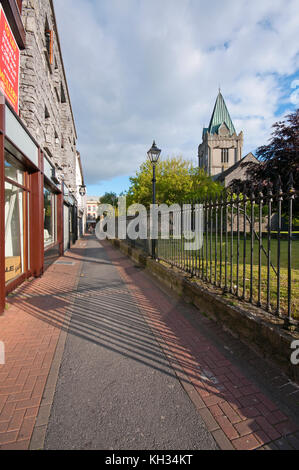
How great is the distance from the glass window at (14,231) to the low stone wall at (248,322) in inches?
158

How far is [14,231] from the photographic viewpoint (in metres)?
6.21

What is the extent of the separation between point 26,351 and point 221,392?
7.85ft

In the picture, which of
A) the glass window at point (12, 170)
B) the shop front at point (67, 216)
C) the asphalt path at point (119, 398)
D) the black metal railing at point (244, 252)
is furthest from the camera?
the shop front at point (67, 216)

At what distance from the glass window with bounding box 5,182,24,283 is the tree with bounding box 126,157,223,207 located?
854 inches

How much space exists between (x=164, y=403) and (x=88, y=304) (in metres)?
3.10

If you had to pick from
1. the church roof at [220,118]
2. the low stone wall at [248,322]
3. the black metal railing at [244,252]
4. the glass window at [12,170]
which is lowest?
the low stone wall at [248,322]

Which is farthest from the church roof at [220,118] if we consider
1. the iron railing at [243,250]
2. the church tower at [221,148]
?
the iron railing at [243,250]

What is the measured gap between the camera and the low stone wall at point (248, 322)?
8.26 feet

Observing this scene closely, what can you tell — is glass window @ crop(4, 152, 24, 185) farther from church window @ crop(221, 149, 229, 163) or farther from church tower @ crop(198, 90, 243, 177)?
church window @ crop(221, 149, 229, 163)

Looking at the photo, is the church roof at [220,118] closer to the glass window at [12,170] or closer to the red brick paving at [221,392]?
the glass window at [12,170]

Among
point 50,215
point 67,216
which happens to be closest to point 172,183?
point 67,216

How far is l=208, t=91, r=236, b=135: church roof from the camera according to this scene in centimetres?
6625

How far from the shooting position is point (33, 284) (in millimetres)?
6465

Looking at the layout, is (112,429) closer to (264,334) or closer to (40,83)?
(264,334)
